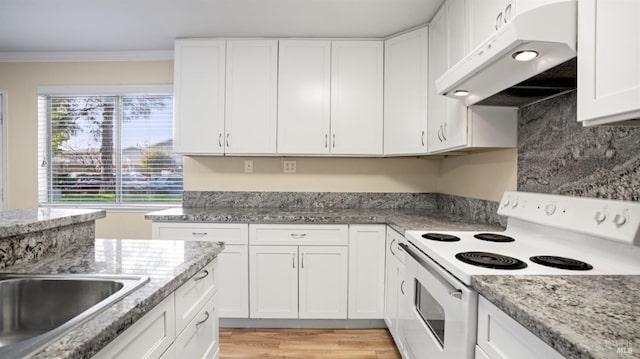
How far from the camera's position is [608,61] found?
0.86 metres

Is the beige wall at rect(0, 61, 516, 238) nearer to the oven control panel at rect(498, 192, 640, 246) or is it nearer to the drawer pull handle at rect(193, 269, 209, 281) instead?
the oven control panel at rect(498, 192, 640, 246)

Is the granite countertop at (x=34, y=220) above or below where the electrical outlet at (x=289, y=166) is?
below

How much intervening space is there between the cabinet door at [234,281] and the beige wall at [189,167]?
74cm

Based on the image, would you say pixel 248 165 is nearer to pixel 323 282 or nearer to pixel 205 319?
pixel 323 282

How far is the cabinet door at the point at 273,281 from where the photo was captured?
2.38m

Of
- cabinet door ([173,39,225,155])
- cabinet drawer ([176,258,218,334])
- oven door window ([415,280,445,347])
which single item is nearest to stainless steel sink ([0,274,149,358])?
cabinet drawer ([176,258,218,334])

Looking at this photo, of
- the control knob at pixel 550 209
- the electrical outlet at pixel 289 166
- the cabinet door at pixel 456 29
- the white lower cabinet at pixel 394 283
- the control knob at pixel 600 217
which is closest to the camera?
the control knob at pixel 600 217

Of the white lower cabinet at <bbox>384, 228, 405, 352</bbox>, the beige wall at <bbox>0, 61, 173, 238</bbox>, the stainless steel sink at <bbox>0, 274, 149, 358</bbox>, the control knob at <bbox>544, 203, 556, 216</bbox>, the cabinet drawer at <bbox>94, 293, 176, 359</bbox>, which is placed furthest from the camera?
the beige wall at <bbox>0, 61, 173, 238</bbox>

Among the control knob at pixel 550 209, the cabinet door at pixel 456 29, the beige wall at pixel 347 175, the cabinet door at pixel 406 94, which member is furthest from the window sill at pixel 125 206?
the control knob at pixel 550 209

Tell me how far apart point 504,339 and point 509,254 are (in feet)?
1.62

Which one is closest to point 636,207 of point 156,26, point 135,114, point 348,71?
point 348,71

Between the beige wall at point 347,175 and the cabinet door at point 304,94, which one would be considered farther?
the beige wall at point 347,175

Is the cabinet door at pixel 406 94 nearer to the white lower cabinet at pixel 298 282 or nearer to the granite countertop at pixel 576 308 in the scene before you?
the white lower cabinet at pixel 298 282

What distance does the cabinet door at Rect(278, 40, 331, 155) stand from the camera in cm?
262
